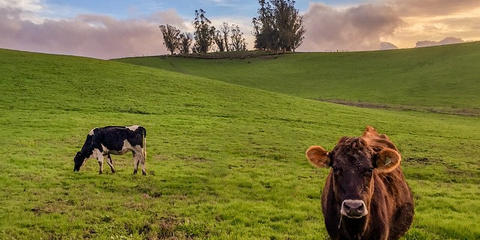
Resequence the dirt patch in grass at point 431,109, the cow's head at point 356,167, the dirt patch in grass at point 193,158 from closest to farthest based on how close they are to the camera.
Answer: the cow's head at point 356,167, the dirt patch in grass at point 193,158, the dirt patch in grass at point 431,109

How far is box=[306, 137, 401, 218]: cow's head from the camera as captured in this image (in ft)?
19.4

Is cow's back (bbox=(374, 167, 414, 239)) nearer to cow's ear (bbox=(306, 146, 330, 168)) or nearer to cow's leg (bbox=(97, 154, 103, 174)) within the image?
cow's ear (bbox=(306, 146, 330, 168))

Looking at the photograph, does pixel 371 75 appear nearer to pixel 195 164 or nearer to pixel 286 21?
pixel 286 21


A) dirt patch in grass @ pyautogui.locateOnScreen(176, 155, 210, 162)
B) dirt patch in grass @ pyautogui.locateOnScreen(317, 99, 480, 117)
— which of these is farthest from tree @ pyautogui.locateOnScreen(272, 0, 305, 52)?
dirt patch in grass @ pyautogui.locateOnScreen(176, 155, 210, 162)

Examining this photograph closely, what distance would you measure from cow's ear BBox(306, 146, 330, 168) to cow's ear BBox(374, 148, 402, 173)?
80cm

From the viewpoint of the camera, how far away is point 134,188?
14742 millimetres

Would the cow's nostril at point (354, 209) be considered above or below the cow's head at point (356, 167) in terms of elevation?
below

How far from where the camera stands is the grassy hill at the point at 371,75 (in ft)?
191

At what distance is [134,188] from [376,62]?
85.0 meters

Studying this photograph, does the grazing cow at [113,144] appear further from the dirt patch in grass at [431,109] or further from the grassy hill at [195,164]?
the dirt patch in grass at [431,109]

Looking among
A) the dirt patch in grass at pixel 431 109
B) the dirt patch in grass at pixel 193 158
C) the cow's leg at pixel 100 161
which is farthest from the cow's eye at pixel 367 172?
the dirt patch in grass at pixel 431 109

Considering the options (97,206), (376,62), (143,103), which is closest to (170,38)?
(376,62)

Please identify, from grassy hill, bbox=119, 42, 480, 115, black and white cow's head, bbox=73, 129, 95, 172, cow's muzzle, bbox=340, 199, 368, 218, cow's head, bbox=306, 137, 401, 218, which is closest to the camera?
cow's muzzle, bbox=340, 199, 368, 218

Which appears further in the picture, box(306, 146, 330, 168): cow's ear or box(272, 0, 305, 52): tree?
box(272, 0, 305, 52): tree
